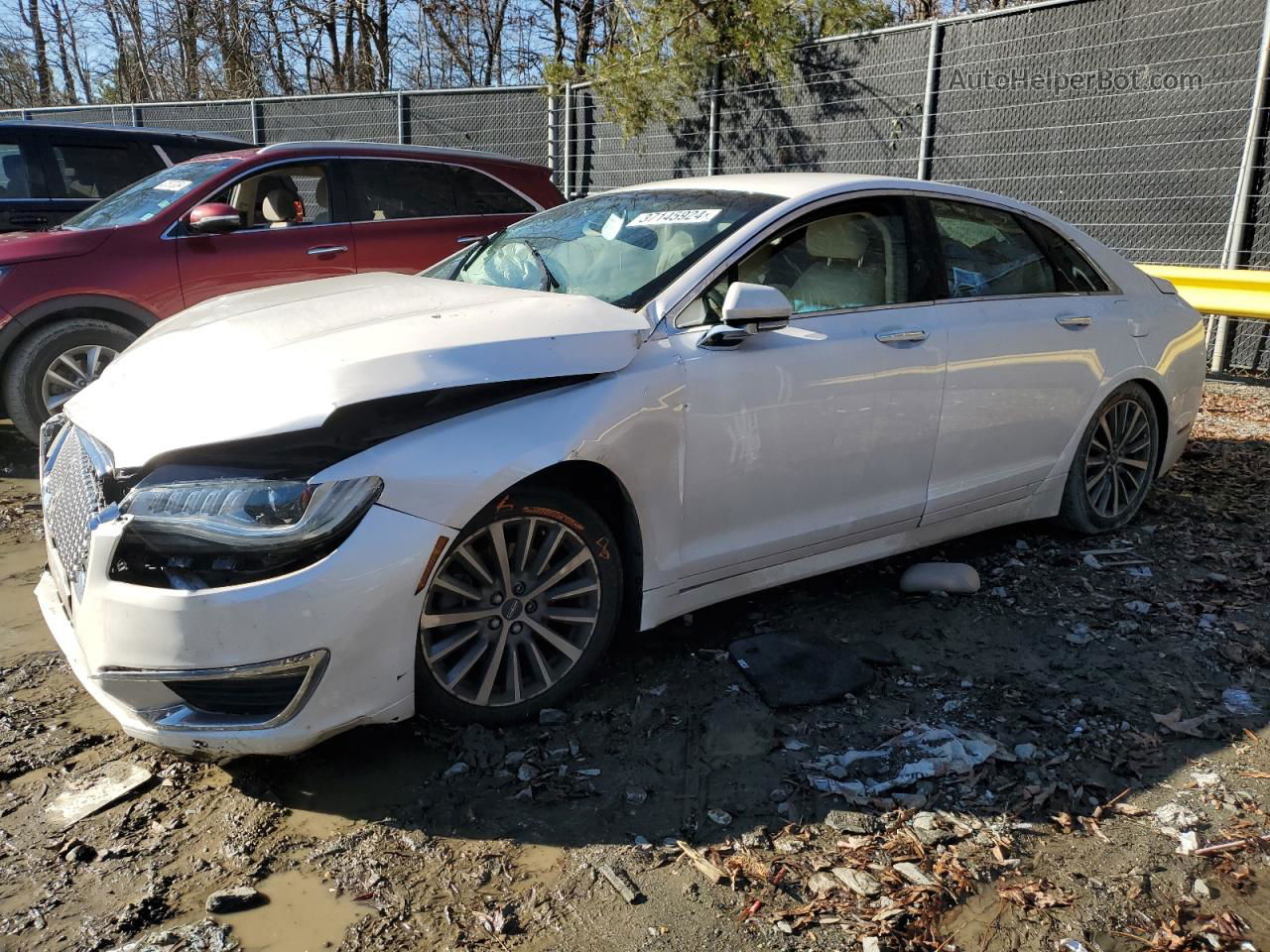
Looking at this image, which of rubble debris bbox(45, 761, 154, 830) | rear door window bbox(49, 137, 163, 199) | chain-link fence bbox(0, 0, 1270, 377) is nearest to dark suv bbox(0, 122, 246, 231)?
rear door window bbox(49, 137, 163, 199)

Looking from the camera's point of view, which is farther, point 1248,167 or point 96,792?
point 1248,167

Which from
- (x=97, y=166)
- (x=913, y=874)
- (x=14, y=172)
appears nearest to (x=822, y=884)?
(x=913, y=874)

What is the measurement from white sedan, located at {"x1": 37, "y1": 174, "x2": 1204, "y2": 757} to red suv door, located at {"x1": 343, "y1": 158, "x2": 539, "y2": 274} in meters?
2.93

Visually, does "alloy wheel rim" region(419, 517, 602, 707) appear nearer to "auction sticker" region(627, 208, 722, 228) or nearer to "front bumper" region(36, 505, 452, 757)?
"front bumper" region(36, 505, 452, 757)

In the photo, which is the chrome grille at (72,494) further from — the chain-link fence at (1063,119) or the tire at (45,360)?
the chain-link fence at (1063,119)

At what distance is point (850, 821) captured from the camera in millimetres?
2768

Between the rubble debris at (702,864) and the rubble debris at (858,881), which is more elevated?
the rubble debris at (702,864)

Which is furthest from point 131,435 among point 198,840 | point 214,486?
point 198,840

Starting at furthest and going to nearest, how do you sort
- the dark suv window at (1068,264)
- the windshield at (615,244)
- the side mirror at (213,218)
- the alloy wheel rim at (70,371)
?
1. the side mirror at (213,218)
2. the alloy wheel rim at (70,371)
3. the dark suv window at (1068,264)
4. the windshield at (615,244)

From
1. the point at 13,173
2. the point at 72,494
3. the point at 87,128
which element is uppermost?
the point at 87,128

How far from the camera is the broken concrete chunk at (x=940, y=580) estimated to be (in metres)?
4.28

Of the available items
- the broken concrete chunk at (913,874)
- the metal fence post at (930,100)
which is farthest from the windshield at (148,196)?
the metal fence post at (930,100)

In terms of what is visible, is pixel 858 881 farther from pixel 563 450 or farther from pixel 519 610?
pixel 563 450

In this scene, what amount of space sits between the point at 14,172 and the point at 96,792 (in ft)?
22.3
